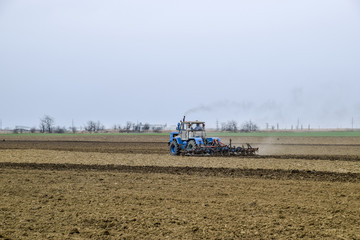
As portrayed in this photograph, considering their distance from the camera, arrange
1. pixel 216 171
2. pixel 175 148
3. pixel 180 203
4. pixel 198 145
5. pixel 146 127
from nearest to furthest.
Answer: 1. pixel 180 203
2. pixel 216 171
3. pixel 198 145
4. pixel 175 148
5. pixel 146 127

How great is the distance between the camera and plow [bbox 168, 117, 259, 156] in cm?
2644

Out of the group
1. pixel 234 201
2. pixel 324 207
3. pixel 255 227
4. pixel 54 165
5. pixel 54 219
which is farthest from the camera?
pixel 54 165

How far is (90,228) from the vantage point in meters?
9.58

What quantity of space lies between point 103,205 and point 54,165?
1115cm

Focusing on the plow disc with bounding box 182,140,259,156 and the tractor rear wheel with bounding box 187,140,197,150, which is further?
the tractor rear wheel with bounding box 187,140,197,150

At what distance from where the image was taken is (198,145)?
26578 millimetres

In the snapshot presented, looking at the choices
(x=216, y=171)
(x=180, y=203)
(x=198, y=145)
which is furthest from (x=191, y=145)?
(x=180, y=203)

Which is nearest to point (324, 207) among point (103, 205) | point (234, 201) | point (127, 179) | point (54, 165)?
point (234, 201)

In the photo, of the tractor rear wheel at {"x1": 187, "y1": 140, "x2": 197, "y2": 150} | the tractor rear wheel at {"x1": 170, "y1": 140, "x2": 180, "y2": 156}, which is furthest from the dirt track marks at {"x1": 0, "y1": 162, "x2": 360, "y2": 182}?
the tractor rear wheel at {"x1": 170, "y1": 140, "x2": 180, "y2": 156}

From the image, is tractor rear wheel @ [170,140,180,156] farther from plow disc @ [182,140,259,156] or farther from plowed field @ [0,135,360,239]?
plowed field @ [0,135,360,239]

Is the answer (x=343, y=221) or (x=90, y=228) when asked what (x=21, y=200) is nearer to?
(x=90, y=228)

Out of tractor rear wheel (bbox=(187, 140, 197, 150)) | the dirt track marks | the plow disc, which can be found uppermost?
tractor rear wheel (bbox=(187, 140, 197, 150))

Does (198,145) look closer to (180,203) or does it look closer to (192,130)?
(192,130)

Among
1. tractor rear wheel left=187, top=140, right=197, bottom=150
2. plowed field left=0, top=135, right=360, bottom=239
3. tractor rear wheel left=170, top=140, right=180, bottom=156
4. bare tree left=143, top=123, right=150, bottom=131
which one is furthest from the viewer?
bare tree left=143, top=123, right=150, bottom=131
